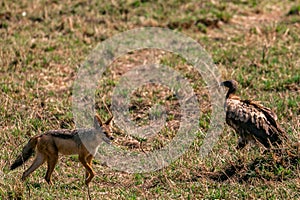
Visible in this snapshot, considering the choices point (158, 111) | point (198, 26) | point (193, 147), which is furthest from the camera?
point (198, 26)

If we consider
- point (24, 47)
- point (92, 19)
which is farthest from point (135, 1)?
point (24, 47)

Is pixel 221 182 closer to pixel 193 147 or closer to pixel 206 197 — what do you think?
pixel 206 197

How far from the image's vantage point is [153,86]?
1402cm

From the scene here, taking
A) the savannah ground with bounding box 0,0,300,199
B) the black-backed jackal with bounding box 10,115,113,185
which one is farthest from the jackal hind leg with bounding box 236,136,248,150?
the black-backed jackal with bounding box 10,115,113,185

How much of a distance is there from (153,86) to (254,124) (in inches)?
147

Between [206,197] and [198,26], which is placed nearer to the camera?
[206,197]

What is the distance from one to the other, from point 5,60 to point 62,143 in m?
5.67

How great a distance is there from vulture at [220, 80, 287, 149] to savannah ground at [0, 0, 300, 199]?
21 cm

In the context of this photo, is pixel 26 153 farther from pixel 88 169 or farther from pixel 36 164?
pixel 88 169

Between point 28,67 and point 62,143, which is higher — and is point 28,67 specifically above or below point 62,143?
below

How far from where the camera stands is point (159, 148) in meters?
11.3

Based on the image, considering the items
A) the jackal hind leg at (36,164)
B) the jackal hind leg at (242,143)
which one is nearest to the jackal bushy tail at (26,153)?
the jackal hind leg at (36,164)

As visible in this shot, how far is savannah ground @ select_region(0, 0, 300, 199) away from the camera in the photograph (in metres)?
9.58

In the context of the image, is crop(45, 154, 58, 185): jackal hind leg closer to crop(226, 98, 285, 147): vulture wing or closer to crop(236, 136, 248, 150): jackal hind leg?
crop(236, 136, 248, 150): jackal hind leg
